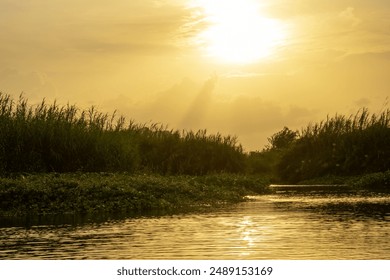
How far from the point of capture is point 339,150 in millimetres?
38469

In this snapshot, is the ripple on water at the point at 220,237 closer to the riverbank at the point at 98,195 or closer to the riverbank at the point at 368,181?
the riverbank at the point at 98,195

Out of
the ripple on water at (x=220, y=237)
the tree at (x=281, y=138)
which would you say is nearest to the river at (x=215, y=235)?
the ripple on water at (x=220, y=237)

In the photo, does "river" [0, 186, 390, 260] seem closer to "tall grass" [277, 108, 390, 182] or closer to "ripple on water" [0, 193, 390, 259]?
"ripple on water" [0, 193, 390, 259]

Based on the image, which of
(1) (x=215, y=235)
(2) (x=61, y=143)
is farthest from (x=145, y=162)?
(1) (x=215, y=235)

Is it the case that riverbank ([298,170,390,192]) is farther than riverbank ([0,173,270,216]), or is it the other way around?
riverbank ([298,170,390,192])

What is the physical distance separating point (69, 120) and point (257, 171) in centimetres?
1771

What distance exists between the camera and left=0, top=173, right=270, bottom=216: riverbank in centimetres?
2120

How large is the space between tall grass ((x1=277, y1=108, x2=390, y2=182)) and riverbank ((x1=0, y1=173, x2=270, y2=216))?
1341 cm

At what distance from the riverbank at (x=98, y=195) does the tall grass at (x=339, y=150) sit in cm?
1341

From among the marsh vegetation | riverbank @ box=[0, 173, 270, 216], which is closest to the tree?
the marsh vegetation

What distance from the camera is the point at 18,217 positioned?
2014 centimetres

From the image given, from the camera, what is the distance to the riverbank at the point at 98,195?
69.6 feet
